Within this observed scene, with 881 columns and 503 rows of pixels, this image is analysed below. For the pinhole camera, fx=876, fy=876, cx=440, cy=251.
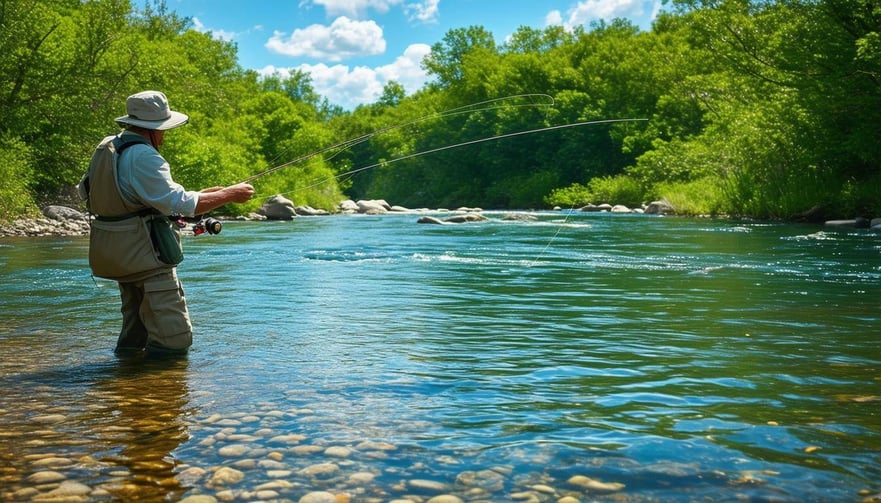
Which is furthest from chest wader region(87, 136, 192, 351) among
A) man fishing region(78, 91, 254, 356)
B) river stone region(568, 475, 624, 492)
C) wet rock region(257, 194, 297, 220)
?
wet rock region(257, 194, 297, 220)

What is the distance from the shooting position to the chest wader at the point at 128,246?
17.3 ft

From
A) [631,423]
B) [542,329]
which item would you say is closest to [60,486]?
[631,423]

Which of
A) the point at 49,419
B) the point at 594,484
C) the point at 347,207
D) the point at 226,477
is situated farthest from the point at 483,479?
the point at 347,207

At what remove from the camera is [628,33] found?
71.3m

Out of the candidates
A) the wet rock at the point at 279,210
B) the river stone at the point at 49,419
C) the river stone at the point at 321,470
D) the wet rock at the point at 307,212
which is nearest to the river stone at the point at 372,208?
the wet rock at the point at 307,212

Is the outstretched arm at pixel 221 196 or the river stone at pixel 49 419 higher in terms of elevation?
the outstretched arm at pixel 221 196

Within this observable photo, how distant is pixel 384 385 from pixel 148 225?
1.80 m

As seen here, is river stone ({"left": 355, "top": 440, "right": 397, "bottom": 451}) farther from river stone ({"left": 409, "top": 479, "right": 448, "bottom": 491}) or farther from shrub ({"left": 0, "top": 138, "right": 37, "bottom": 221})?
shrub ({"left": 0, "top": 138, "right": 37, "bottom": 221})

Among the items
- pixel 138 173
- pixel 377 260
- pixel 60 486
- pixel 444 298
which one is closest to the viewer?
pixel 60 486

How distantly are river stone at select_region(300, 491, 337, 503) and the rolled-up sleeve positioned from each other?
101 inches

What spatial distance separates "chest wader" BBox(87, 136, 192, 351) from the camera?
527 cm

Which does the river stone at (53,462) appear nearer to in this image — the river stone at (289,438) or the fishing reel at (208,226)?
the river stone at (289,438)

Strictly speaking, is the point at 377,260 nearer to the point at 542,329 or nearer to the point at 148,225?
the point at 542,329

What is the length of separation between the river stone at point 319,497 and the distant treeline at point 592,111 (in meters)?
3.19
